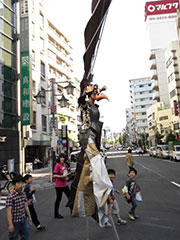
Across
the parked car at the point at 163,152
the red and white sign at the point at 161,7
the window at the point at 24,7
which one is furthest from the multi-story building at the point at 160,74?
the window at the point at 24,7

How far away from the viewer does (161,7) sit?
188ft

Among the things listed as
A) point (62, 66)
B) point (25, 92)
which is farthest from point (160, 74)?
point (25, 92)

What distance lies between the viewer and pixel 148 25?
56.7 metres

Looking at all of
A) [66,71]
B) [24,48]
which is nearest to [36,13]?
[24,48]

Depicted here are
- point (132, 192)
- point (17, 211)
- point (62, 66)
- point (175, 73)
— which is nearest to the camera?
→ point (17, 211)

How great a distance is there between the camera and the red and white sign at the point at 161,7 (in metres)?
57.0

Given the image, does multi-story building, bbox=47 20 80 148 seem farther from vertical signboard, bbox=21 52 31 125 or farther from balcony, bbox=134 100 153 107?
balcony, bbox=134 100 153 107

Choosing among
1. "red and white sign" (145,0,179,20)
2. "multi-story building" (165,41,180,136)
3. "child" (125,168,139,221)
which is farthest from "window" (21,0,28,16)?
"red and white sign" (145,0,179,20)

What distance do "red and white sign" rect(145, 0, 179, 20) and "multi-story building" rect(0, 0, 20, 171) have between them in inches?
1897

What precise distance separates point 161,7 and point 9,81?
176 ft

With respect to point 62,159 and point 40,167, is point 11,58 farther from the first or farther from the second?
point 62,159

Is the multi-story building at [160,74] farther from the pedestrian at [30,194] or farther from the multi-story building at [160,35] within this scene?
the pedestrian at [30,194]

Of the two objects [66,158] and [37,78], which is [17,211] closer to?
[66,158]

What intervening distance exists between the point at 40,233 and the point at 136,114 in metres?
86.1
